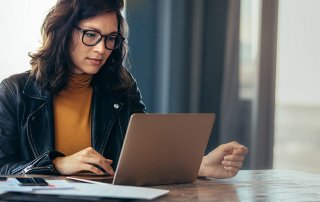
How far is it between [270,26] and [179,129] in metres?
2.47

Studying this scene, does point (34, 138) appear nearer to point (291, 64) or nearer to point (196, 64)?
point (196, 64)

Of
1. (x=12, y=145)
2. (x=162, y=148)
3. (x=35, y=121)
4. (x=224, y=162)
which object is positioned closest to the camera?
(x=162, y=148)

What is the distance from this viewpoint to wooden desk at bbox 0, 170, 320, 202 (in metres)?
1.52

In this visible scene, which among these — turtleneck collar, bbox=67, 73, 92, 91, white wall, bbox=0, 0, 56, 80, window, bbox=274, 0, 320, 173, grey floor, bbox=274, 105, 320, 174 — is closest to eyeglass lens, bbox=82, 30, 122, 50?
turtleneck collar, bbox=67, 73, 92, 91

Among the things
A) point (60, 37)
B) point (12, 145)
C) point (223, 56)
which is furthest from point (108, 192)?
point (223, 56)

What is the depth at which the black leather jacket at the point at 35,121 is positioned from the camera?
212cm

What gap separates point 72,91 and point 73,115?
108 mm

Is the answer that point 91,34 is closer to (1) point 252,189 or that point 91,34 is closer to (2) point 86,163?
(2) point 86,163

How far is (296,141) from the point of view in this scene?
4496 mm

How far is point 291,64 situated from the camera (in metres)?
4.11

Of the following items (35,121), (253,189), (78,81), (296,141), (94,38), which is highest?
(94,38)

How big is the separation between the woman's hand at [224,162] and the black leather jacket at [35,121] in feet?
1.66

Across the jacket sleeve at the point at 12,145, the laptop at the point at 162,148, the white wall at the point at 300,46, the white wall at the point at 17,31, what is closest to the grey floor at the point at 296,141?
the white wall at the point at 300,46

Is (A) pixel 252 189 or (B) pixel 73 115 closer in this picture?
(A) pixel 252 189
